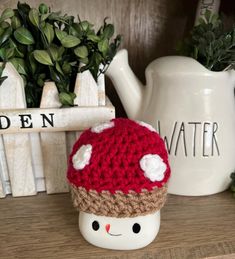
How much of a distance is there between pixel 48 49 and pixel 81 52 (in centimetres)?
4

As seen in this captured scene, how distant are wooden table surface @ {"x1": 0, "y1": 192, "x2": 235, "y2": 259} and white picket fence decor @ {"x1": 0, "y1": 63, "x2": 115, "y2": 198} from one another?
0.09ft

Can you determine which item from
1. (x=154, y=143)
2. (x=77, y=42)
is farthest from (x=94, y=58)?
(x=154, y=143)

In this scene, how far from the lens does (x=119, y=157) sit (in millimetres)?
321

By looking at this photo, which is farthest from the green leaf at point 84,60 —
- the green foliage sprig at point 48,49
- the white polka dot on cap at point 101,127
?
the white polka dot on cap at point 101,127

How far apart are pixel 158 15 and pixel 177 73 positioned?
252 millimetres

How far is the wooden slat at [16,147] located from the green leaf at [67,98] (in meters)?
0.05

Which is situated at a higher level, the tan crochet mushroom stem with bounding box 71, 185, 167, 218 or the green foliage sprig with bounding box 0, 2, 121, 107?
the green foliage sprig with bounding box 0, 2, 121, 107

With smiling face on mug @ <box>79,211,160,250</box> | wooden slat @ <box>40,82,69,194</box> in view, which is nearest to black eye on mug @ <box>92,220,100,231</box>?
smiling face on mug @ <box>79,211,160,250</box>

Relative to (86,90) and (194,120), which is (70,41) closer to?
(86,90)

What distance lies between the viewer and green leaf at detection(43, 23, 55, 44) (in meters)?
0.40

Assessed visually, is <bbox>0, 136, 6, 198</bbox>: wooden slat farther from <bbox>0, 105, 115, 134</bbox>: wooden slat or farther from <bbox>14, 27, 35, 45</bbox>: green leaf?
<bbox>14, 27, 35, 45</bbox>: green leaf

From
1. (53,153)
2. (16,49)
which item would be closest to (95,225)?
(53,153)

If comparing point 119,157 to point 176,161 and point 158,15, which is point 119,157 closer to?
point 176,161

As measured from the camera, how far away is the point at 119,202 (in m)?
0.33
